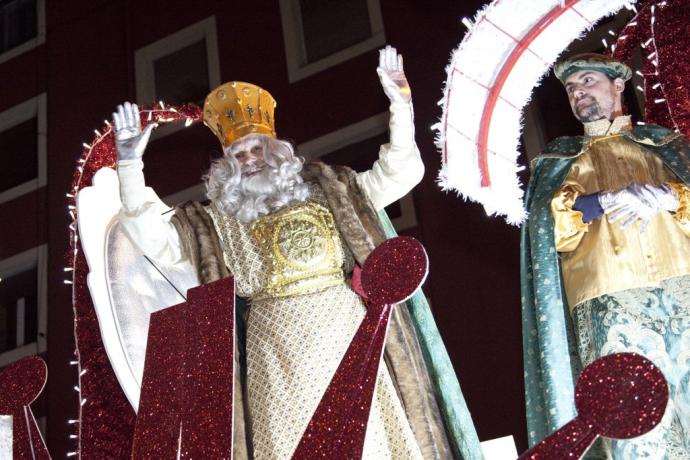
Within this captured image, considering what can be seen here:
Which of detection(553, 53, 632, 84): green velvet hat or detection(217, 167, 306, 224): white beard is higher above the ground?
detection(553, 53, 632, 84): green velvet hat

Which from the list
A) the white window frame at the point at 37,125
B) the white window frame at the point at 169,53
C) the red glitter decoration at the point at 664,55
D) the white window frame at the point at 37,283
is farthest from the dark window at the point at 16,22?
the red glitter decoration at the point at 664,55

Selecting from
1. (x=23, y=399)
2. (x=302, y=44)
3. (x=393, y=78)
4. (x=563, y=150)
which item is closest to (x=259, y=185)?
(x=393, y=78)

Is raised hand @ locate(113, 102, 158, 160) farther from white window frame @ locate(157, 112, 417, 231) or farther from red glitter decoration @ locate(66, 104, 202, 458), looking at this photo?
white window frame @ locate(157, 112, 417, 231)

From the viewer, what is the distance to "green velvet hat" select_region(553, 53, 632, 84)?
3869mm

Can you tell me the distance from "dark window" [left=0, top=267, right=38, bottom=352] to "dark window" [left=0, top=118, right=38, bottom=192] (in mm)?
581

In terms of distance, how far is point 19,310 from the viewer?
23.5ft

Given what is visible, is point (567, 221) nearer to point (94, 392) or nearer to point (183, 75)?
point (94, 392)

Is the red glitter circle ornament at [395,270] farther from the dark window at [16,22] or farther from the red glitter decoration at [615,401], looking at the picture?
the dark window at [16,22]

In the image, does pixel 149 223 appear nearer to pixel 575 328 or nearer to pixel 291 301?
pixel 291 301

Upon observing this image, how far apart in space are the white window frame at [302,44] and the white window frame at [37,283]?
1721 millimetres

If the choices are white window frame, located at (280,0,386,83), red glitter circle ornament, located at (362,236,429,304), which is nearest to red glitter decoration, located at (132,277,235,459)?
red glitter circle ornament, located at (362,236,429,304)

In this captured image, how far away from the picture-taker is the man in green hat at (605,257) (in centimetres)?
339

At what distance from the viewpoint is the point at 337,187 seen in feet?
12.7

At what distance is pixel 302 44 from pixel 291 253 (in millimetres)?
2898
